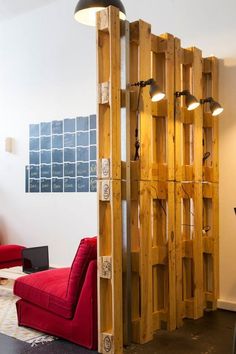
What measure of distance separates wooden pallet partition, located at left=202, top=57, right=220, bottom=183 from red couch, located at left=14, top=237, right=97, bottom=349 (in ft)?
5.16

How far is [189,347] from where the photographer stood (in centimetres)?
334

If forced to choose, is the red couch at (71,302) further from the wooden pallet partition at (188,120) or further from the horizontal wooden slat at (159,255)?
the wooden pallet partition at (188,120)

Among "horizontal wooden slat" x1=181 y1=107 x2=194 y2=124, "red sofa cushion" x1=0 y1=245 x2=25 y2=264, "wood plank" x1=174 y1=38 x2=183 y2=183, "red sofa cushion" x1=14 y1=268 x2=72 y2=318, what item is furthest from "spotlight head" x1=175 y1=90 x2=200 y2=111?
"red sofa cushion" x1=0 y1=245 x2=25 y2=264

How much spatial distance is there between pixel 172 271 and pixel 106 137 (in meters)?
1.38

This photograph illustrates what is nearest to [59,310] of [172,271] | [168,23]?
[172,271]

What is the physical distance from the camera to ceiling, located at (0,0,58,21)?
592 cm

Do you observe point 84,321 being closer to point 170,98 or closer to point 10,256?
point 170,98

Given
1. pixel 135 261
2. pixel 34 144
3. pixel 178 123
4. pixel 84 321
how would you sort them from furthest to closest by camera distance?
pixel 34 144, pixel 178 123, pixel 135 261, pixel 84 321

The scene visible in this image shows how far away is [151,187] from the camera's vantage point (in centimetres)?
365

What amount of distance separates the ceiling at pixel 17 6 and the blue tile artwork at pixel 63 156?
1.69 m

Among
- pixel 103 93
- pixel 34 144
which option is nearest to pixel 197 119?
pixel 103 93

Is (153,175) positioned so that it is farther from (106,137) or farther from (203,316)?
(203,316)

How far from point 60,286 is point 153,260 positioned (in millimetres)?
829

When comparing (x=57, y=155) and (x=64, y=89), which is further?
(x=57, y=155)
